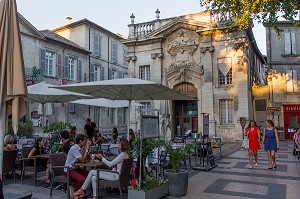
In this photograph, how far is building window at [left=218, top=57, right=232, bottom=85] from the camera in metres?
21.0

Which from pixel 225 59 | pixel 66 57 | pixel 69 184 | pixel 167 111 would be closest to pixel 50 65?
pixel 66 57

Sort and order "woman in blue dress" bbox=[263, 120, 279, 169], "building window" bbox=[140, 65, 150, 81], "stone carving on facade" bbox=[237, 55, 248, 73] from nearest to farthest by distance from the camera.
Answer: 1. "woman in blue dress" bbox=[263, 120, 279, 169]
2. "stone carving on facade" bbox=[237, 55, 248, 73]
3. "building window" bbox=[140, 65, 150, 81]

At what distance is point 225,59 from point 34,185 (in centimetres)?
1732

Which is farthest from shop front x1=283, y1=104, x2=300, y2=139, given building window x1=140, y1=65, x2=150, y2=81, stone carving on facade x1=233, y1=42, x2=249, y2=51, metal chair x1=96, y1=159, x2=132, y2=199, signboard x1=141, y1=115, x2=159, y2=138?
metal chair x1=96, y1=159, x2=132, y2=199

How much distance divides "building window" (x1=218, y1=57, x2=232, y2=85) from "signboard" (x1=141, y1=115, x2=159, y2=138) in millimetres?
16032

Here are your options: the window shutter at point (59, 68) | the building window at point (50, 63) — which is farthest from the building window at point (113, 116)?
the building window at point (50, 63)

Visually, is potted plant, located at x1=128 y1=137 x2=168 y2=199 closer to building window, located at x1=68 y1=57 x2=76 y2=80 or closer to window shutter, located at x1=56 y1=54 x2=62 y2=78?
window shutter, located at x1=56 y1=54 x2=62 y2=78

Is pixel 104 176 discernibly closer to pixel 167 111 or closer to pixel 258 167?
pixel 258 167

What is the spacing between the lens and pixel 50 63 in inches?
963

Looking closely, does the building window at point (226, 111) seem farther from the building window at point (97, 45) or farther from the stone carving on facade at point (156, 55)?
the building window at point (97, 45)

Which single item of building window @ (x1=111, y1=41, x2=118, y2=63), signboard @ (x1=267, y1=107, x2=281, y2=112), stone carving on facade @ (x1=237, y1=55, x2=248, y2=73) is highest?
building window @ (x1=111, y1=41, x2=118, y2=63)

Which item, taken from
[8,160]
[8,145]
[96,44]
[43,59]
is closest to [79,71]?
[96,44]

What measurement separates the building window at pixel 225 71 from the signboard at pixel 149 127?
16.0m

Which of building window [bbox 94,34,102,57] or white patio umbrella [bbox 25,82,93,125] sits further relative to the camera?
building window [bbox 94,34,102,57]
